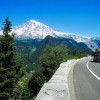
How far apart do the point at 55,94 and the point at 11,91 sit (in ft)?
97.4

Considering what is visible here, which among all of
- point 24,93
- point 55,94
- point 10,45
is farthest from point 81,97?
point 24,93

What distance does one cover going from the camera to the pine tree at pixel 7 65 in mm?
35625

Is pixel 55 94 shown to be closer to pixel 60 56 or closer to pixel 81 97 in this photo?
pixel 81 97

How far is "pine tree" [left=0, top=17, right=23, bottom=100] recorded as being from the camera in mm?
35625

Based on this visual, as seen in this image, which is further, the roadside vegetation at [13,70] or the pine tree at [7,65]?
the roadside vegetation at [13,70]

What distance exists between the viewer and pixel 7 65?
3769 centimetres

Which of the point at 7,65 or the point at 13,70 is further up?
the point at 7,65

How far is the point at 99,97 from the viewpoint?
1089 centimetres

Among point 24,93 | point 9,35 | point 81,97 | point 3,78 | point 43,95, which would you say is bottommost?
point 24,93

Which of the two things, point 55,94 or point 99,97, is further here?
point 99,97

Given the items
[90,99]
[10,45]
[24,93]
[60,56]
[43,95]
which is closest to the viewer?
[43,95]

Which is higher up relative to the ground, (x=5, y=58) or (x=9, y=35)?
(x=9, y=35)

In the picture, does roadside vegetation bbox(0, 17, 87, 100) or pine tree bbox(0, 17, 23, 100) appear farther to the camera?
roadside vegetation bbox(0, 17, 87, 100)

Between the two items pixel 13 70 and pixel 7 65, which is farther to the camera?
pixel 7 65
